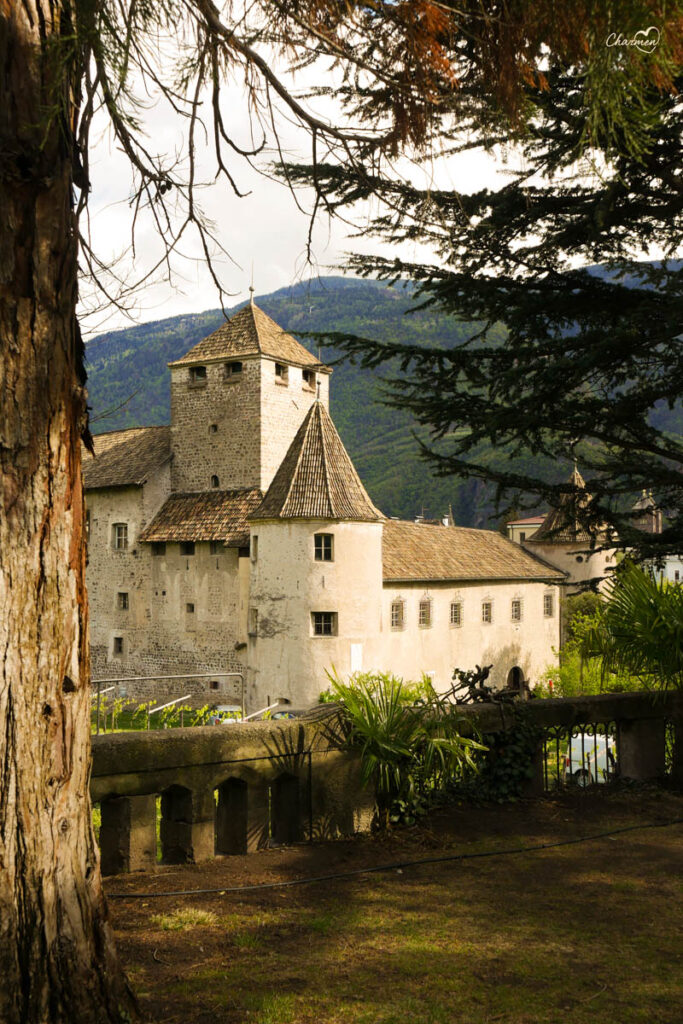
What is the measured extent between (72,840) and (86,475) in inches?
1506

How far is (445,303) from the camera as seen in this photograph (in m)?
9.95

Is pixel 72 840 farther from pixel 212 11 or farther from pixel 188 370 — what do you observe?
pixel 188 370

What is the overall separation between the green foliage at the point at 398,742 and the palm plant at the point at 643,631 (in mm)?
1696

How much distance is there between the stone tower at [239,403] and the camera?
3650 centimetres

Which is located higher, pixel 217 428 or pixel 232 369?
pixel 232 369

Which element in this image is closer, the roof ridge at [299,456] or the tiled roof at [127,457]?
the roof ridge at [299,456]

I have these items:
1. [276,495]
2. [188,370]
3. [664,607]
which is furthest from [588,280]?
[188,370]

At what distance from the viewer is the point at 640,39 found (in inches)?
149

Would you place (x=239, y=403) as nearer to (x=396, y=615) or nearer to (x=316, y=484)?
(x=316, y=484)

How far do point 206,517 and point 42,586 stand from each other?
33.3 meters

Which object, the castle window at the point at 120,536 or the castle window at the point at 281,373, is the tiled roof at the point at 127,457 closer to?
the castle window at the point at 120,536

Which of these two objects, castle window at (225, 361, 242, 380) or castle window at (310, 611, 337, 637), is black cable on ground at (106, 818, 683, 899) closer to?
castle window at (310, 611, 337, 637)

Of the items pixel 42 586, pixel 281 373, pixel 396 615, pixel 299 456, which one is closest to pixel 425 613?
pixel 396 615

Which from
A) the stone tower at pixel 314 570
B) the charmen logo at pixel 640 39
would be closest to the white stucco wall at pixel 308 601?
the stone tower at pixel 314 570
